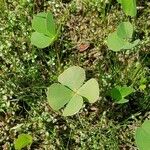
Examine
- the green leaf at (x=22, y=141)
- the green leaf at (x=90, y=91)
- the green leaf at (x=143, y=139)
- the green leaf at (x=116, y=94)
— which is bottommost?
the green leaf at (x=22, y=141)

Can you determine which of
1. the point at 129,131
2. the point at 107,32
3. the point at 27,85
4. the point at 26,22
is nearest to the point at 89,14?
the point at 107,32

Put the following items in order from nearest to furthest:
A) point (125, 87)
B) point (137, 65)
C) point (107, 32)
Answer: point (125, 87) → point (137, 65) → point (107, 32)

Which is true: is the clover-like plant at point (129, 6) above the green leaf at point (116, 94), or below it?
above

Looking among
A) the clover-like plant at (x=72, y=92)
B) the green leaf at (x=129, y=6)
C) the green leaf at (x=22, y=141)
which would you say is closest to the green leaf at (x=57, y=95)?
the clover-like plant at (x=72, y=92)

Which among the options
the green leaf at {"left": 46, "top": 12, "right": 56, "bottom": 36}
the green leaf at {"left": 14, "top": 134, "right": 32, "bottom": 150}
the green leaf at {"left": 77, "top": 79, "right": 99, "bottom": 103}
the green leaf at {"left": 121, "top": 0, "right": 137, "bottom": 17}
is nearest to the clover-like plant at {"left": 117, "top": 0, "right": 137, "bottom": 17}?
the green leaf at {"left": 121, "top": 0, "right": 137, "bottom": 17}

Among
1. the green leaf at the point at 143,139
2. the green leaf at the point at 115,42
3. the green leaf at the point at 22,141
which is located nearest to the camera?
the green leaf at the point at 143,139

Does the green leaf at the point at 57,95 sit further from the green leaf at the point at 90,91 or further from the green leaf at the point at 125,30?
the green leaf at the point at 125,30

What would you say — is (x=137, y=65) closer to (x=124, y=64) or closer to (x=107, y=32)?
(x=124, y=64)

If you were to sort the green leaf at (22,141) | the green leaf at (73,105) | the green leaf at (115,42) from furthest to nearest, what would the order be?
the green leaf at (115,42), the green leaf at (22,141), the green leaf at (73,105)
